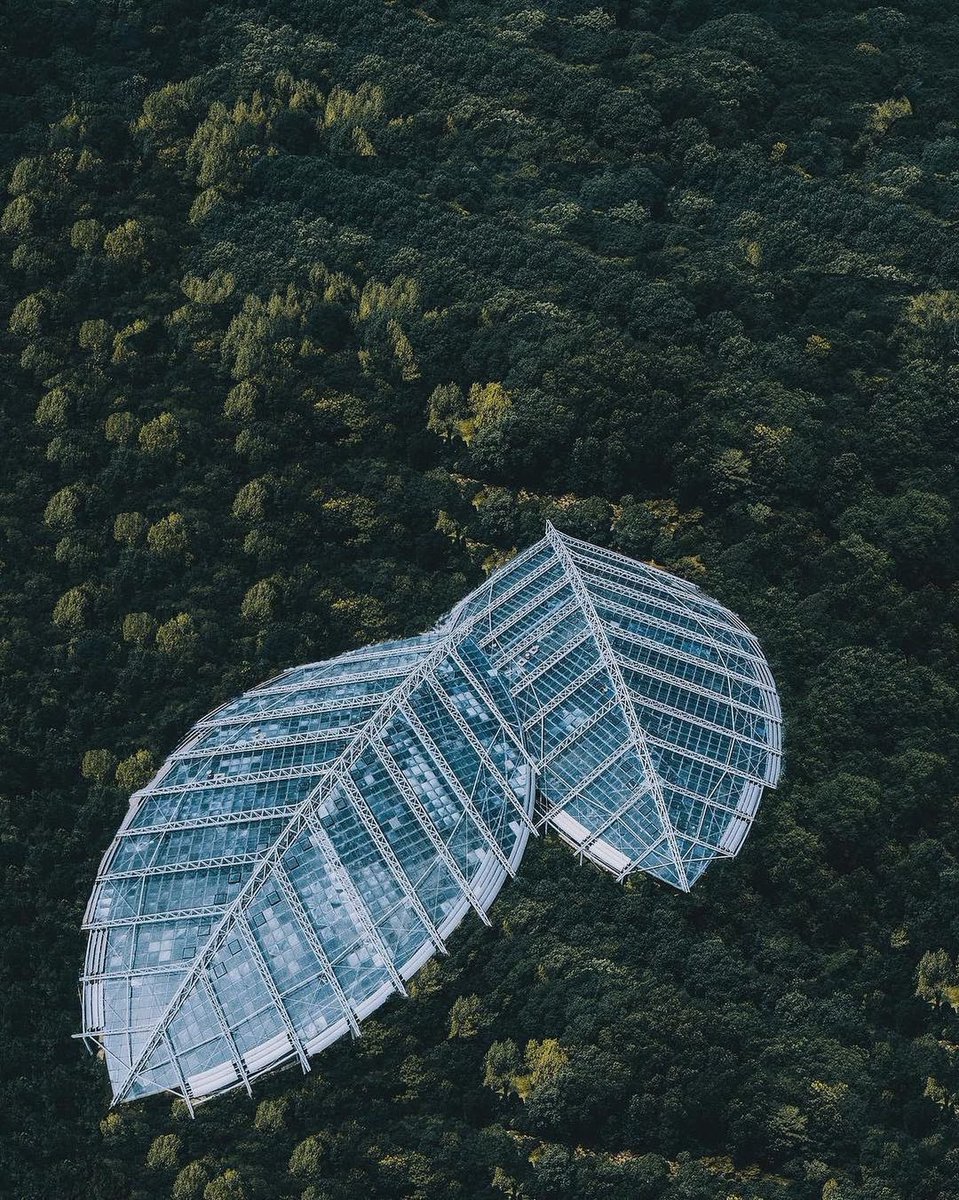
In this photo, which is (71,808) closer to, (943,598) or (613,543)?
(613,543)

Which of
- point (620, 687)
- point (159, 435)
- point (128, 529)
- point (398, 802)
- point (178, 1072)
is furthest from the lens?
point (159, 435)

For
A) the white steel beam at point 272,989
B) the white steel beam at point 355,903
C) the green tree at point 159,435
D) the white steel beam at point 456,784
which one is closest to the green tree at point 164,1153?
the white steel beam at point 272,989

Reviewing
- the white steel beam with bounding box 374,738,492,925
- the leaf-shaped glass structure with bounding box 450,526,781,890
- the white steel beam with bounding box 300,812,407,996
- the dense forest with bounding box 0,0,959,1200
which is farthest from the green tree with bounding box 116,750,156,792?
the leaf-shaped glass structure with bounding box 450,526,781,890

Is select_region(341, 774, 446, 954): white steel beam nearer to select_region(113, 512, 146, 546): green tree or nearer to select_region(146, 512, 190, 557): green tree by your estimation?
select_region(146, 512, 190, 557): green tree

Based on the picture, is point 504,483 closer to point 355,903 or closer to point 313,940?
point 355,903

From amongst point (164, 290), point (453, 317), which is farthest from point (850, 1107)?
point (164, 290)

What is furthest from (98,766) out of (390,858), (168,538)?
(390,858)
